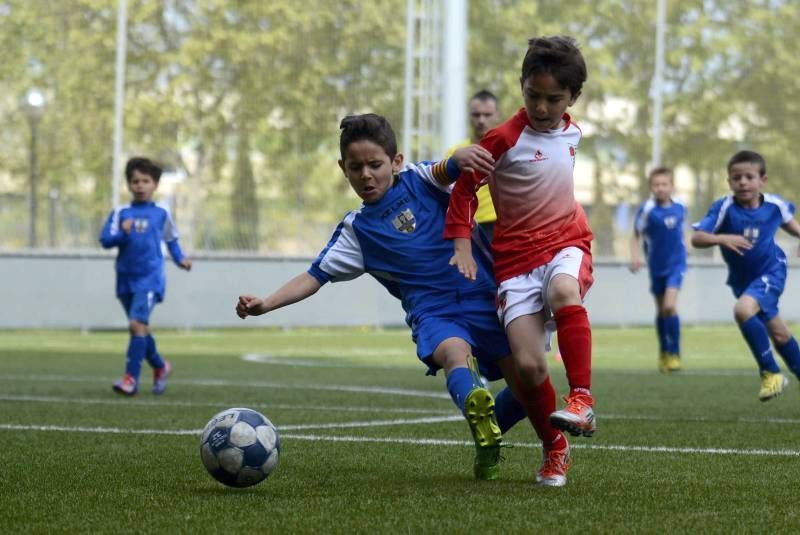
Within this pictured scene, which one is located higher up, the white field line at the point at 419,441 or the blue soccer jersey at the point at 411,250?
the blue soccer jersey at the point at 411,250

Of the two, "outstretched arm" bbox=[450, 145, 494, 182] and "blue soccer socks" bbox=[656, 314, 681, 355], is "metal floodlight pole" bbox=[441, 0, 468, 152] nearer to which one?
"blue soccer socks" bbox=[656, 314, 681, 355]

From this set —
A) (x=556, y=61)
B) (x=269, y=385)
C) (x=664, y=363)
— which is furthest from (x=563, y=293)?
(x=664, y=363)

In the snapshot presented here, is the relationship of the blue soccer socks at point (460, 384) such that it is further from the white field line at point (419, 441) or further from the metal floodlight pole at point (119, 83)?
the metal floodlight pole at point (119, 83)

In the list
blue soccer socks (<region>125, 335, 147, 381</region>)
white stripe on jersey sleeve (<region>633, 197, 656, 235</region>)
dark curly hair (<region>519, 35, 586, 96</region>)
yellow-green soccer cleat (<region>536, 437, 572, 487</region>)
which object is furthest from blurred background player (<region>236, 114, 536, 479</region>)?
white stripe on jersey sleeve (<region>633, 197, 656, 235</region>)

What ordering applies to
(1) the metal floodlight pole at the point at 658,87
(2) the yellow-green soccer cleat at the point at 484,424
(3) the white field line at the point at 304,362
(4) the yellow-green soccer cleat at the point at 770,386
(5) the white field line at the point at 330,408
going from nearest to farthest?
(2) the yellow-green soccer cleat at the point at 484,424 → (5) the white field line at the point at 330,408 → (4) the yellow-green soccer cleat at the point at 770,386 → (3) the white field line at the point at 304,362 → (1) the metal floodlight pole at the point at 658,87

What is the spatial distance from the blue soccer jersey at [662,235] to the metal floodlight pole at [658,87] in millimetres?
12196

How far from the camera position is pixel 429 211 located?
5.72 metres

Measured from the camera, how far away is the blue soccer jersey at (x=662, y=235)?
14531 millimetres

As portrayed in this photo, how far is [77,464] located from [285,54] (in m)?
19.0

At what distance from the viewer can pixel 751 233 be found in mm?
9750

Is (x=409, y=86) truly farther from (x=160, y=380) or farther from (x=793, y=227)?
(x=793, y=227)

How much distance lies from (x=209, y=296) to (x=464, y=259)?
17.8 m

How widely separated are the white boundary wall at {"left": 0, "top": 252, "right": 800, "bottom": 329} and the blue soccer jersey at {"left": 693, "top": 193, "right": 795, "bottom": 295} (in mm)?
13459

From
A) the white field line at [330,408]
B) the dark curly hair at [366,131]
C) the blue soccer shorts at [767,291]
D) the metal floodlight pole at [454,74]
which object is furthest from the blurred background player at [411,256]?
the metal floodlight pole at [454,74]
